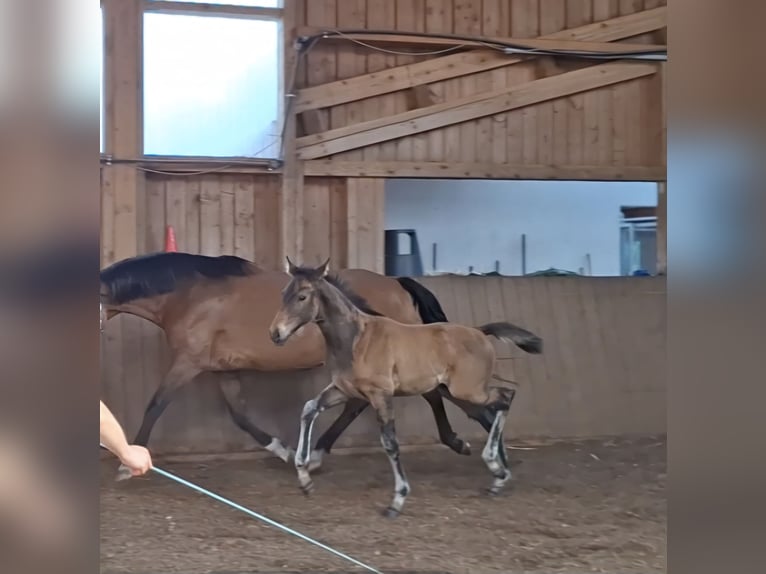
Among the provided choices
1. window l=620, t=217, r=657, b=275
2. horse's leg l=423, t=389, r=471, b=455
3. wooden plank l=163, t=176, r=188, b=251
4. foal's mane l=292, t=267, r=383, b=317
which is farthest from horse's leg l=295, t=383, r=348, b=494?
window l=620, t=217, r=657, b=275

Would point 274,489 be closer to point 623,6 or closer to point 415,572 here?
point 415,572

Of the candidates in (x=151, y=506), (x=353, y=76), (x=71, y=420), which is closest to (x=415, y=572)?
(x=151, y=506)

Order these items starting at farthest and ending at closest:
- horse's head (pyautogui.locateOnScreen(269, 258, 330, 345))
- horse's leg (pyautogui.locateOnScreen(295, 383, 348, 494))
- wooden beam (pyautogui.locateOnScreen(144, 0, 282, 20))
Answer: wooden beam (pyautogui.locateOnScreen(144, 0, 282, 20))
horse's leg (pyautogui.locateOnScreen(295, 383, 348, 494))
horse's head (pyautogui.locateOnScreen(269, 258, 330, 345))

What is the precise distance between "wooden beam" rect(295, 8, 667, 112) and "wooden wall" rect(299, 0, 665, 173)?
53 millimetres

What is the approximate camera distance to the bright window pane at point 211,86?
611cm

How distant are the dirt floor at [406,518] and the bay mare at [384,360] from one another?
0.25 meters

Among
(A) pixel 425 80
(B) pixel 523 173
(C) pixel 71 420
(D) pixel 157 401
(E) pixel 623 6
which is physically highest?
(E) pixel 623 6

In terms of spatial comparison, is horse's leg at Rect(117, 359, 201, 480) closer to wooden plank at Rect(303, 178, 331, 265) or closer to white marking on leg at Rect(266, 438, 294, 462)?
white marking on leg at Rect(266, 438, 294, 462)

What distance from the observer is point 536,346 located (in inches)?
192

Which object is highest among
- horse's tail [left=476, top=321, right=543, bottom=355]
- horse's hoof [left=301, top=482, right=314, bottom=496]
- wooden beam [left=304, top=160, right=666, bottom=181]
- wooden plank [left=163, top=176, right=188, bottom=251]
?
wooden beam [left=304, top=160, right=666, bottom=181]

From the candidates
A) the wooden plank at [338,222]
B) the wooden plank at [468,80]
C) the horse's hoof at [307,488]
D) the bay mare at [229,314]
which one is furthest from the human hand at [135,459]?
the wooden plank at [468,80]

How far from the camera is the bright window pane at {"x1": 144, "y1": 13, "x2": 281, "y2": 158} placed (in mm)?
6113

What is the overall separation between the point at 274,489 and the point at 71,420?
427cm

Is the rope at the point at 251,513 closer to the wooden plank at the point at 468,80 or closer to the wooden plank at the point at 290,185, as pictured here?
the wooden plank at the point at 290,185
